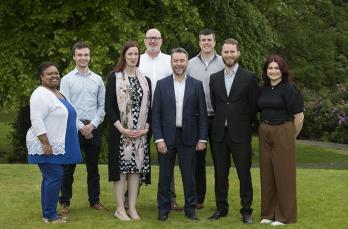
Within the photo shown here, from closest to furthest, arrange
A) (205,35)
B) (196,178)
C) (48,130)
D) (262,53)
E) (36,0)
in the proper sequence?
(48,130)
(205,35)
(196,178)
(36,0)
(262,53)

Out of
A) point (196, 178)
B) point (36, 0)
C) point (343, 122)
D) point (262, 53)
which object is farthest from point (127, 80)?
point (343, 122)

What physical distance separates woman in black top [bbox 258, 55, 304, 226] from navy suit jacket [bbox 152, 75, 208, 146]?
737 millimetres

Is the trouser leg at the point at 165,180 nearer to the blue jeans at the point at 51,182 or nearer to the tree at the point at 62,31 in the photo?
the blue jeans at the point at 51,182

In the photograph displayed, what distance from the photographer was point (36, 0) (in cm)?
1658

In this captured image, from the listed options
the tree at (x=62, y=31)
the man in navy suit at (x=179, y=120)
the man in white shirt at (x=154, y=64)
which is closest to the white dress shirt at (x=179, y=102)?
the man in navy suit at (x=179, y=120)

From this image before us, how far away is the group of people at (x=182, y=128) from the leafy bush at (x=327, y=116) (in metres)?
18.9

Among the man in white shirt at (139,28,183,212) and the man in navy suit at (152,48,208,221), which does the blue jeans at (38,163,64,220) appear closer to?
the man in navy suit at (152,48,208,221)

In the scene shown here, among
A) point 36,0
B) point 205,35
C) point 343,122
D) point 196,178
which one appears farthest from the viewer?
point 343,122

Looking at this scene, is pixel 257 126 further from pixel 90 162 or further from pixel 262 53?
pixel 262 53

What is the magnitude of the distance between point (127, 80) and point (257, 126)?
1850mm

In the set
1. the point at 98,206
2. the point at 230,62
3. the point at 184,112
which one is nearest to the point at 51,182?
the point at 98,206

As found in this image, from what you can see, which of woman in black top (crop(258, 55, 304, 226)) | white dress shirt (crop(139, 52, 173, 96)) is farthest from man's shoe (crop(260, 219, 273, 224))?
white dress shirt (crop(139, 52, 173, 96))

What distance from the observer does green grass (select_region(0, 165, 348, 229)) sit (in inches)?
309

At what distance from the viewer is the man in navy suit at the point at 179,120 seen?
7801 mm
